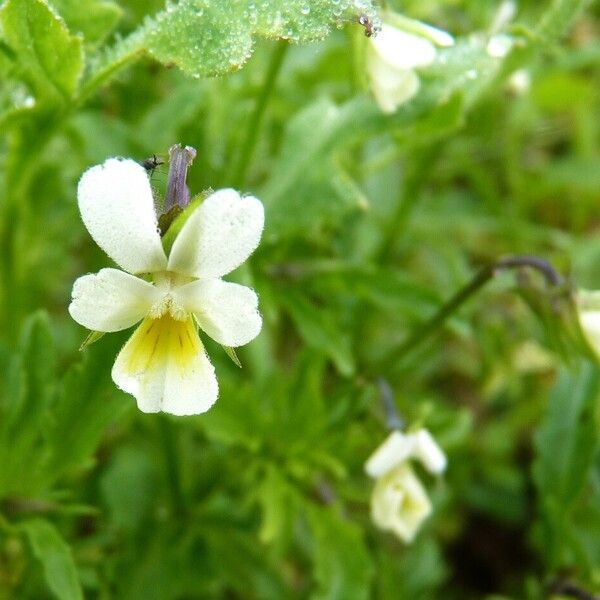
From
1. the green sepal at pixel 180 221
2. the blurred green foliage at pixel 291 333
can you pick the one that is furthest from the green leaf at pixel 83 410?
the green sepal at pixel 180 221

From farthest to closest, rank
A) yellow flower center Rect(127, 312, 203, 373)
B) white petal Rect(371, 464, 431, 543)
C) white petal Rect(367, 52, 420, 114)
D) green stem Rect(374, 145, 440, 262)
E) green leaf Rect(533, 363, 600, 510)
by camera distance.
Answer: green stem Rect(374, 145, 440, 262) < green leaf Rect(533, 363, 600, 510) < white petal Rect(371, 464, 431, 543) < white petal Rect(367, 52, 420, 114) < yellow flower center Rect(127, 312, 203, 373)

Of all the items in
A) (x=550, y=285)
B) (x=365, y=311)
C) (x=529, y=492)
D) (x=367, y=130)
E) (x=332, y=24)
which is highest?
(x=332, y=24)

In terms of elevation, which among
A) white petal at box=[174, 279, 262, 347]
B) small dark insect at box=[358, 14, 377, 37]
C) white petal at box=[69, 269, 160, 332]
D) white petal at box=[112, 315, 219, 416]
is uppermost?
small dark insect at box=[358, 14, 377, 37]

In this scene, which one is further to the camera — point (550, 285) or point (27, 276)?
Result: point (27, 276)

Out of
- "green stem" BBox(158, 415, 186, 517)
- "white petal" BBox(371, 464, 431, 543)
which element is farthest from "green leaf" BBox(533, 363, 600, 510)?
"green stem" BBox(158, 415, 186, 517)

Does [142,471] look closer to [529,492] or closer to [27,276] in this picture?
[27,276]

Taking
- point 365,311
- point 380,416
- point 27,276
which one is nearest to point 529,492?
point 365,311

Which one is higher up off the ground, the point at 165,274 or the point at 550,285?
the point at 165,274

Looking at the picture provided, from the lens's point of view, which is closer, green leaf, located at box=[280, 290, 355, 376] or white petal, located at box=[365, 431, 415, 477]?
white petal, located at box=[365, 431, 415, 477]

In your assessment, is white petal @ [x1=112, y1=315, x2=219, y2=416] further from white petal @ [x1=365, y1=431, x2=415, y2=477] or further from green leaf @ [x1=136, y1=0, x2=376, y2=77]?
white petal @ [x1=365, y1=431, x2=415, y2=477]
